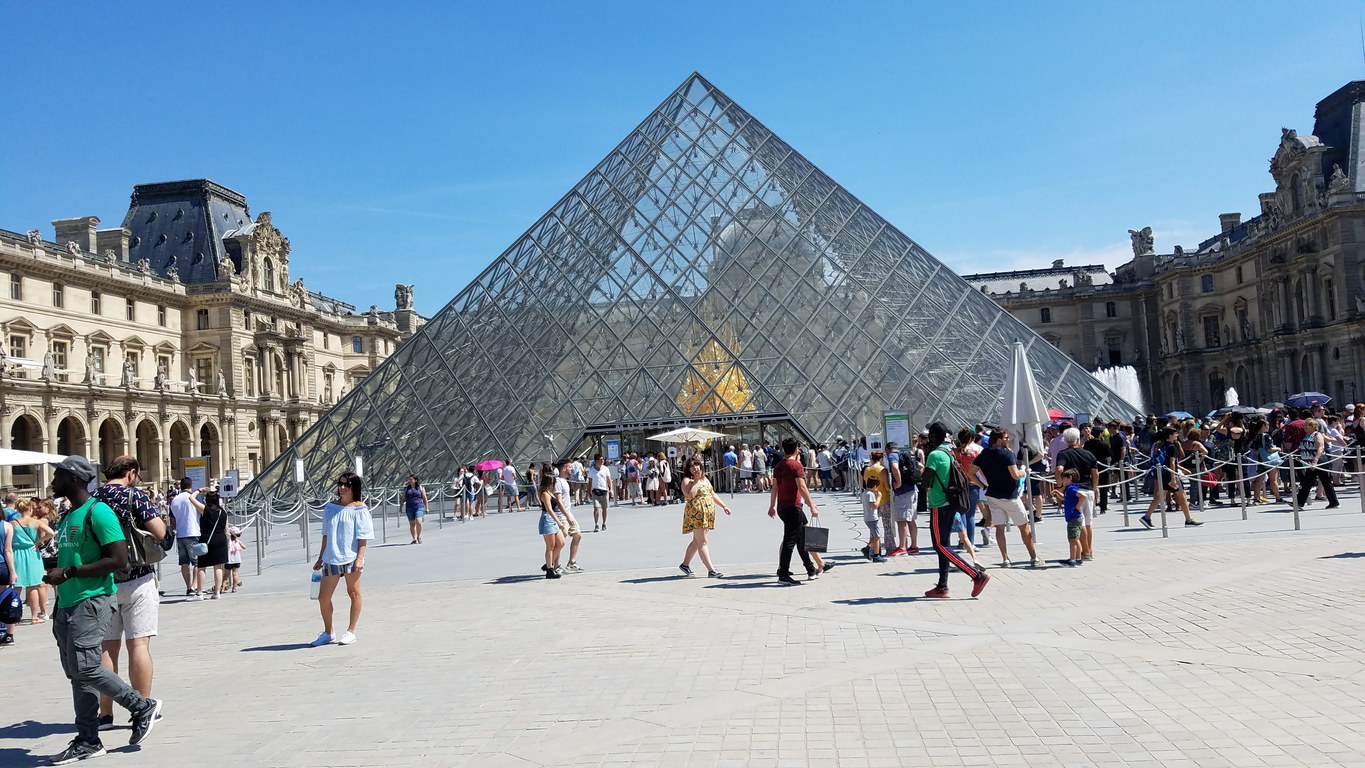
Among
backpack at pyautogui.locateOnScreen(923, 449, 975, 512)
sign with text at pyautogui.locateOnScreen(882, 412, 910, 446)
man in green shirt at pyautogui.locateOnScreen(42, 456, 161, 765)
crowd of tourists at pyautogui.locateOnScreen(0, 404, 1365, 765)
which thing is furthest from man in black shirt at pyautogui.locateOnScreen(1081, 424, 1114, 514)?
man in green shirt at pyautogui.locateOnScreen(42, 456, 161, 765)

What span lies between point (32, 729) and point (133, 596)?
951 mm

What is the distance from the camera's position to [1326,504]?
547 inches

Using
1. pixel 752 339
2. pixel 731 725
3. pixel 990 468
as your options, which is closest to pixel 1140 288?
pixel 752 339

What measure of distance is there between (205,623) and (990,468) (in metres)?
7.16

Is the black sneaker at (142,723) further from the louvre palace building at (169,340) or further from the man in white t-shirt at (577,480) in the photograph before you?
the louvre palace building at (169,340)

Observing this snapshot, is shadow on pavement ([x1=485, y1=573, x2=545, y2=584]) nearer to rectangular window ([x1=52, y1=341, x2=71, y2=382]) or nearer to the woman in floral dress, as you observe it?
the woman in floral dress

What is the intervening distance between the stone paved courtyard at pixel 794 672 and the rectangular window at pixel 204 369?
5034 centimetres

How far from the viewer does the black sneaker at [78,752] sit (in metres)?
4.87

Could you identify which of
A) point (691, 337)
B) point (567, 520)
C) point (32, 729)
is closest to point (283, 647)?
point (32, 729)

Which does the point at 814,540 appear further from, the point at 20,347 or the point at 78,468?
the point at 20,347

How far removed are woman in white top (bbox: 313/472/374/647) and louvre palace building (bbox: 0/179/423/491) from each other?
130 feet

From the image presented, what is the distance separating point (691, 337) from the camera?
2545cm

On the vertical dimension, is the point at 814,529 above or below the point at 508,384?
below

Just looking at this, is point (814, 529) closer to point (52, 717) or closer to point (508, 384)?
point (52, 717)
